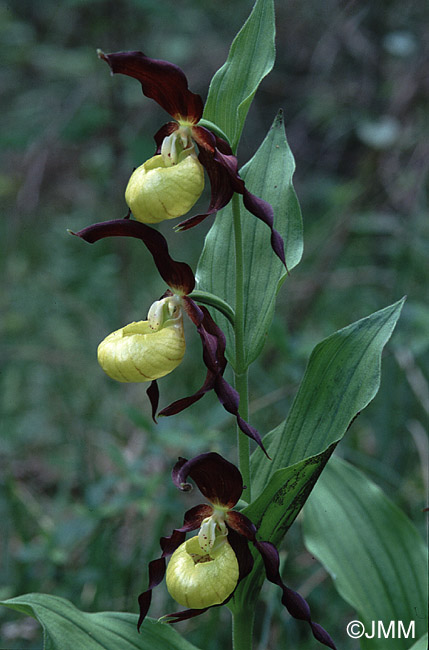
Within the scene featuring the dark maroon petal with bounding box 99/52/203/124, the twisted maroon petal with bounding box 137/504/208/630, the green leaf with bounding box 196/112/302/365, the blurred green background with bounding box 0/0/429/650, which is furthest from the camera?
the blurred green background with bounding box 0/0/429/650

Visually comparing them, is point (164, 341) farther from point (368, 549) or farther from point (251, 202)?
point (368, 549)

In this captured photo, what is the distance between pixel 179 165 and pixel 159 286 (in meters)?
2.58

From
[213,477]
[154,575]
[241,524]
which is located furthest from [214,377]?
[154,575]

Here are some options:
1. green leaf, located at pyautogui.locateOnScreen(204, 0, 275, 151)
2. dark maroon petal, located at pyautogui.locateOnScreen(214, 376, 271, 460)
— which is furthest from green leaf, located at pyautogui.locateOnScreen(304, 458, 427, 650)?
green leaf, located at pyautogui.locateOnScreen(204, 0, 275, 151)

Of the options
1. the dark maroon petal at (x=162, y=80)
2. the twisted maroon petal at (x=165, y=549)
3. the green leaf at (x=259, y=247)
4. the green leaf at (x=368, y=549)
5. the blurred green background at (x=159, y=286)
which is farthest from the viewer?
the blurred green background at (x=159, y=286)

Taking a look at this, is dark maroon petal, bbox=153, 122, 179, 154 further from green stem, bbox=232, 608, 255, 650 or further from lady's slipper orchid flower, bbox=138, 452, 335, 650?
green stem, bbox=232, 608, 255, 650

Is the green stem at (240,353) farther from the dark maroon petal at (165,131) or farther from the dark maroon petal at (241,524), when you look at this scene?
the dark maroon petal at (165,131)

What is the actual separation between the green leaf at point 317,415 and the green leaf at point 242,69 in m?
0.44

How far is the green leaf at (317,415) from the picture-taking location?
42.0 inches

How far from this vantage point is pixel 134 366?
1055mm

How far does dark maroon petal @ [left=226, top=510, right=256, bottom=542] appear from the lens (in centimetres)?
111

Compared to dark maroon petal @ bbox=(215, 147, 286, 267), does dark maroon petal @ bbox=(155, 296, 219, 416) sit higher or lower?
lower

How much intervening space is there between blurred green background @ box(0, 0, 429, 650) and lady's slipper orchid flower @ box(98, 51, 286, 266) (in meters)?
0.84

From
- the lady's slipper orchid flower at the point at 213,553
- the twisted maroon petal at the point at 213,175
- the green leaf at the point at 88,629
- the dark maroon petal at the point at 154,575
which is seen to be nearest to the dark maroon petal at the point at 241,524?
the lady's slipper orchid flower at the point at 213,553
